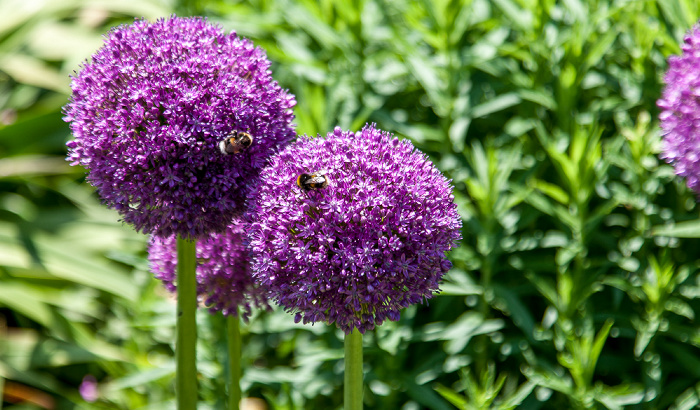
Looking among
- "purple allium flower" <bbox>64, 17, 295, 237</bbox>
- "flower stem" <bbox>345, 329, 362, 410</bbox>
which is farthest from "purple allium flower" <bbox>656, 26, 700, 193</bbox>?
"purple allium flower" <bbox>64, 17, 295, 237</bbox>

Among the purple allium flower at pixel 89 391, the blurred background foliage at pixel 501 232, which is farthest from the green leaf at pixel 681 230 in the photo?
the purple allium flower at pixel 89 391

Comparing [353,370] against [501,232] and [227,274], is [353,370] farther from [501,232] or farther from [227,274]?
[501,232]

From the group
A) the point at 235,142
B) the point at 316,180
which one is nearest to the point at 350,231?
the point at 316,180

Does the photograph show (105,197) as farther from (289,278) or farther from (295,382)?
(295,382)

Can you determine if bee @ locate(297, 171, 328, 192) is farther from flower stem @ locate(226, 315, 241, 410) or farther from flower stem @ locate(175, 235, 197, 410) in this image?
flower stem @ locate(226, 315, 241, 410)

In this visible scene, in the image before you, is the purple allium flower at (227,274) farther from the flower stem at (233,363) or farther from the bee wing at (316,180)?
the bee wing at (316,180)

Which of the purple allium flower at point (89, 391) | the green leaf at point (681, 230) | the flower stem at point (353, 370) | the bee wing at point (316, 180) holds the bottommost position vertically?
the flower stem at point (353, 370)

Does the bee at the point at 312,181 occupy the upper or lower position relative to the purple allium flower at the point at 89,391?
upper
